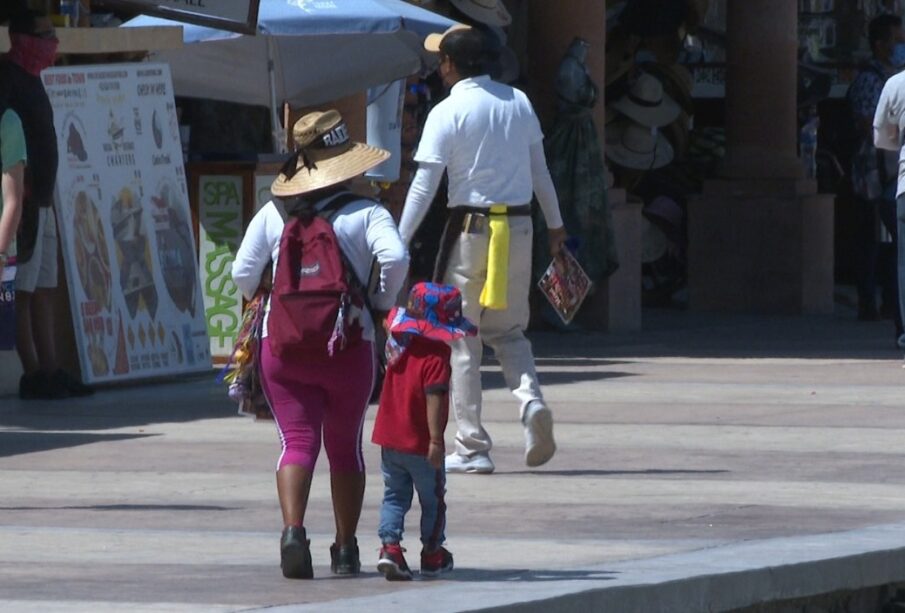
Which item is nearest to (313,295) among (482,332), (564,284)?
(482,332)

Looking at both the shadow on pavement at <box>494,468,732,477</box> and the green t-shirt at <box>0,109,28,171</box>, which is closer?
the green t-shirt at <box>0,109,28,171</box>

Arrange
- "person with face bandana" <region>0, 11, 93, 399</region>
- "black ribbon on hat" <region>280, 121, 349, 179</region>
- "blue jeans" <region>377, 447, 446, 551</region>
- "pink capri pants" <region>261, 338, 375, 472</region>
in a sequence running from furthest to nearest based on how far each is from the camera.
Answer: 1. "person with face bandana" <region>0, 11, 93, 399</region>
2. "black ribbon on hat" <region>280, 121, 349, 179</region>
3. "pink capri pants" <region>261, 338, 375, 472</region>
4. "blue jeans" <region>377, 447, 446, 551</region>

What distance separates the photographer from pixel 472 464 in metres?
10.1

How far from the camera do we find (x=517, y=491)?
9508 millimetres

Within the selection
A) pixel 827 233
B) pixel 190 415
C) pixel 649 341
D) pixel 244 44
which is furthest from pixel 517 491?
pixel 827 233

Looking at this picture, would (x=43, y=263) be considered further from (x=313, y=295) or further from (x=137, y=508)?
(x=313, y=295)

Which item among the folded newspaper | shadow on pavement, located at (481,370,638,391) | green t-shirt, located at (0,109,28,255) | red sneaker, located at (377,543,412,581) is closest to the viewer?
red sneaker, located at (377,543,412,581)

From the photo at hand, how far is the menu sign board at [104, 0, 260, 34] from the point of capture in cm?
1359

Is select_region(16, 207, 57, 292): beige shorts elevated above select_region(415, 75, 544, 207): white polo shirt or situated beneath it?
situated beneath

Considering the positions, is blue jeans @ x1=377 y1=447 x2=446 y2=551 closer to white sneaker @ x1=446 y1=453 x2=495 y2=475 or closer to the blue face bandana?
white sneaker @ x1=446 y1=453 x2=495 y2=475

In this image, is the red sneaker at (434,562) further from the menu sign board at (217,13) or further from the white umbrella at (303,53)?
the white umbrella at (303,53)

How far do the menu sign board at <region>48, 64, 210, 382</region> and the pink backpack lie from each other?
6.34 metres

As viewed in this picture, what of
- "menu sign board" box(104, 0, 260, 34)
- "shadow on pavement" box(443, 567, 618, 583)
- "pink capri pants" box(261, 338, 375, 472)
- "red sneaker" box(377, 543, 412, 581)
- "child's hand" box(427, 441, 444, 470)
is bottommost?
"shadow on pavement" box(443, 567, 618, 583)

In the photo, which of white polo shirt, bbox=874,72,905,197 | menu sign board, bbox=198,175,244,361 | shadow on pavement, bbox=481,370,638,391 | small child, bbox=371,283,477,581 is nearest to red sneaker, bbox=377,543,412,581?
small child, bbox=371,283,477,581
